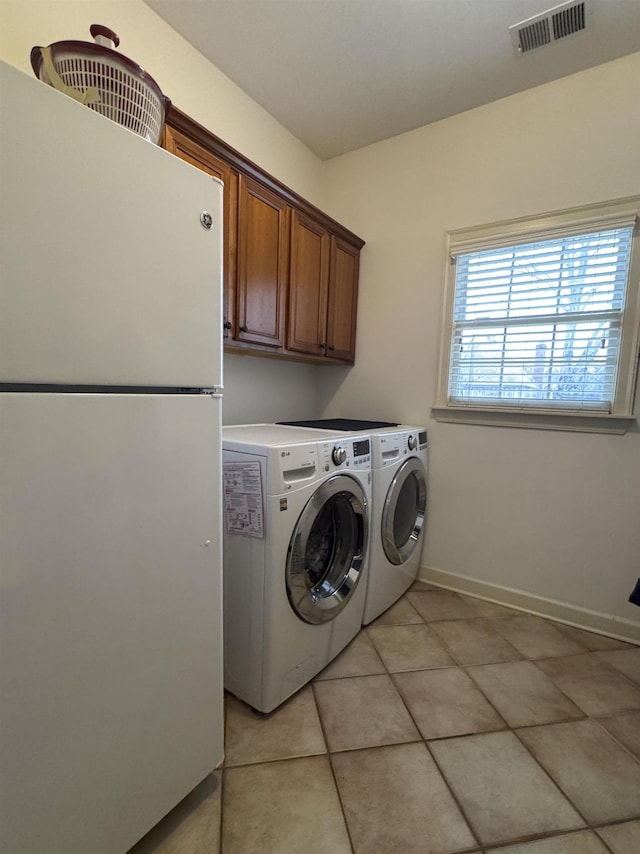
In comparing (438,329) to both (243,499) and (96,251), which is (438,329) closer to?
(243,499)

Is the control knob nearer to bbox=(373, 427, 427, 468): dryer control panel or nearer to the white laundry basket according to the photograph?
bbox=(373, 427, 427, 468): dryer control panel

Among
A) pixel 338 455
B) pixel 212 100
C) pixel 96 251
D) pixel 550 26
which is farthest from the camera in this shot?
pixel 212 100

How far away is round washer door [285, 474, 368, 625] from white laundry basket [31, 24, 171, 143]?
121 centimetres

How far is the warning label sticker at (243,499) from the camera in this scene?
1.26m

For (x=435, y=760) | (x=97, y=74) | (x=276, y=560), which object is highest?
(x=97, y=74)

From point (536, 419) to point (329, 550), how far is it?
134 cm

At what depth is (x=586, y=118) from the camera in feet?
6.02

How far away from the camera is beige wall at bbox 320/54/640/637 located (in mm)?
1849

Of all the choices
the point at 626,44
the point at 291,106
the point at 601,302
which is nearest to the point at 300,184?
the point at 291,106

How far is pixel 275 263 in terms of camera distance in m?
1.91

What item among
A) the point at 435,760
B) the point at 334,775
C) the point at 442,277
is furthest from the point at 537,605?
the point at 442,277

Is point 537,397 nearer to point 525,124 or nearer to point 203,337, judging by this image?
point 525,124

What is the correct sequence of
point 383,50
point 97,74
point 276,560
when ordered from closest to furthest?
1. point 97,74
2. point 276,560
3. point 383,50

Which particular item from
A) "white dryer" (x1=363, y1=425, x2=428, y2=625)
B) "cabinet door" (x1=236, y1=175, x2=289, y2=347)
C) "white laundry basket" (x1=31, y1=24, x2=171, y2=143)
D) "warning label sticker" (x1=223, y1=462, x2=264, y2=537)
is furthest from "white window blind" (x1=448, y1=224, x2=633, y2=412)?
"white laundry basket" (x1=31, y1=24, x2=171, y2=143)
